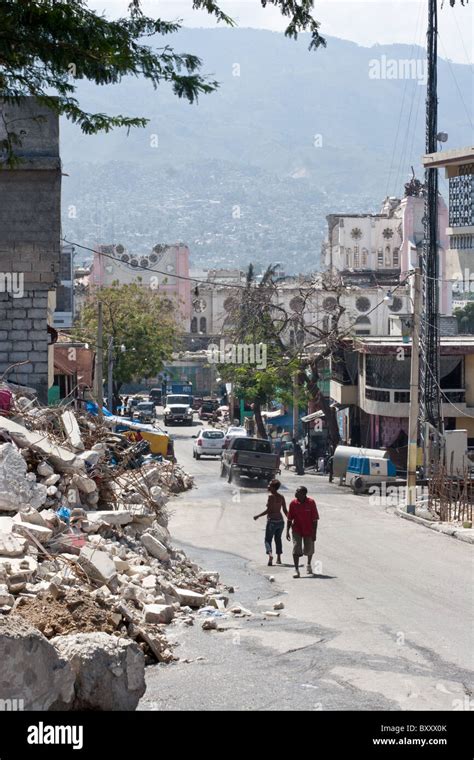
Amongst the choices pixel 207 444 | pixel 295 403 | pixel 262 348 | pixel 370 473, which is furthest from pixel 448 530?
pixel 262 348

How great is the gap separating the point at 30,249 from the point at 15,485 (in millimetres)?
15632

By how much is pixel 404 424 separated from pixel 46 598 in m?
38.1

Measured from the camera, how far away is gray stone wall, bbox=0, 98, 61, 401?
98.1 ft

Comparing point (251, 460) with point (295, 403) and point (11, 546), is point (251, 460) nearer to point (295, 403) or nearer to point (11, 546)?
point (295, 403)

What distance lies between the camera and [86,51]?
11648mm

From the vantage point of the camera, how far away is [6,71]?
12.2 meters

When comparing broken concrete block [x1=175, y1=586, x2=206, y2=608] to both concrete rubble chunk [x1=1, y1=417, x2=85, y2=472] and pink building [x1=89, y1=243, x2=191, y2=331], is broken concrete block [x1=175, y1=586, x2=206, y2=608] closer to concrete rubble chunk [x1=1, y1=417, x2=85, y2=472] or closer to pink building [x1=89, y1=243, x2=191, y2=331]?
concrete rubble chunk [x1=1, y1=417, x2=85, y2=472]

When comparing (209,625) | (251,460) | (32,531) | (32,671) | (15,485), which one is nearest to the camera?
(32,671)

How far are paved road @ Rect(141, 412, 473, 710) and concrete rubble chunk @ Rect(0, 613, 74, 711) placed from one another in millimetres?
1416

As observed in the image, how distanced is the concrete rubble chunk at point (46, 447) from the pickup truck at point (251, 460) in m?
20.8

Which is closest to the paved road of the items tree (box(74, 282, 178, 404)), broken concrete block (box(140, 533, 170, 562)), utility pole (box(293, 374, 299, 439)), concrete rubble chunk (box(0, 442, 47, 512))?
broken concrete block (box(140, 533, 170, 562))

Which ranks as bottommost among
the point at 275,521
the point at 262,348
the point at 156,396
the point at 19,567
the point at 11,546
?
the point at 156,396

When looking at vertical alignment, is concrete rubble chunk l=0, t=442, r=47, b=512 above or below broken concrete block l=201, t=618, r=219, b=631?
above

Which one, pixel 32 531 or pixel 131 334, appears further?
pixel 131 334
